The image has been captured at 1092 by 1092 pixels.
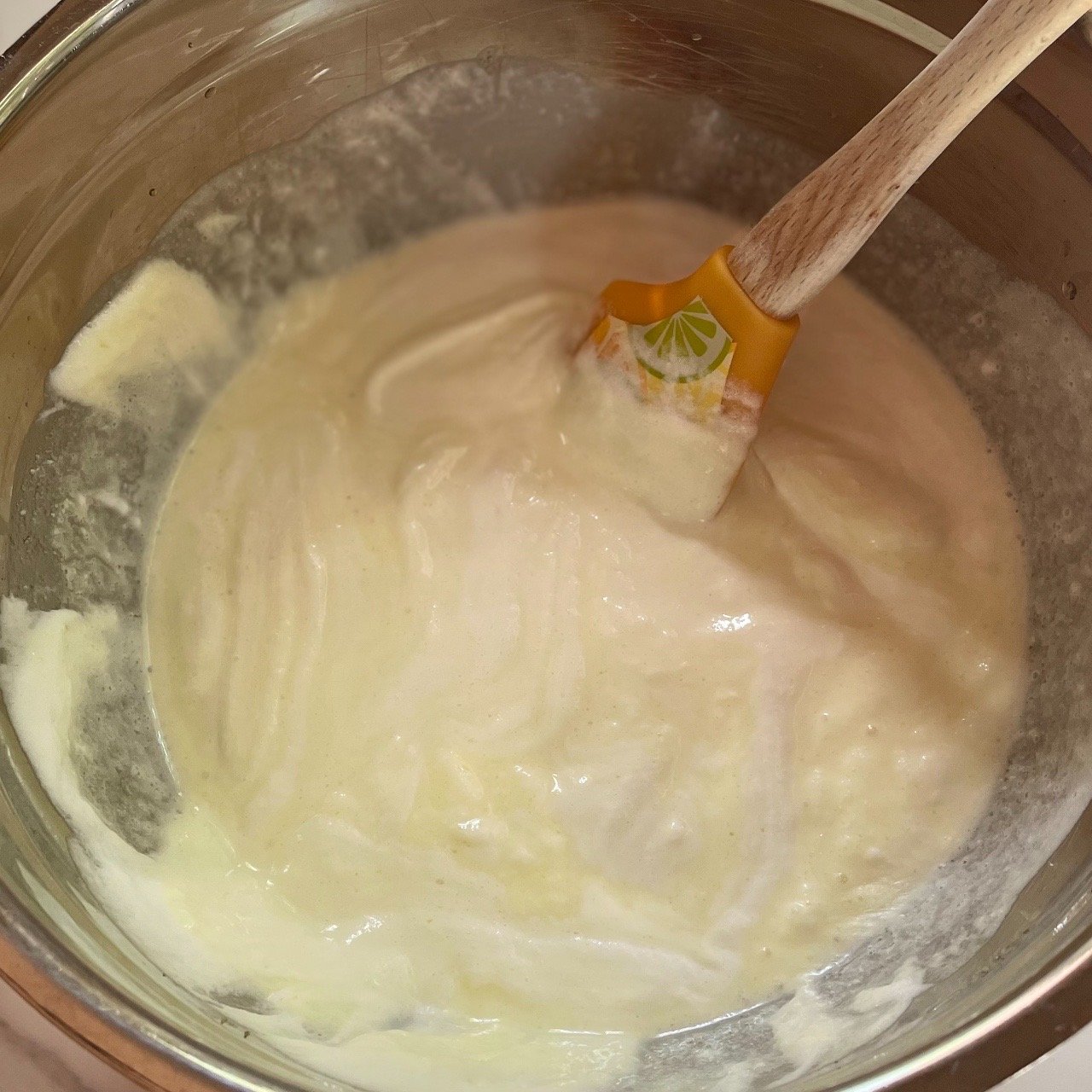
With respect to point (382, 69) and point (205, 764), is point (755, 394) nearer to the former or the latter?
point (382, 69)

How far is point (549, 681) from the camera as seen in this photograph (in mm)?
1188

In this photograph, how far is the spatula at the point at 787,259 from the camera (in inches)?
35.1

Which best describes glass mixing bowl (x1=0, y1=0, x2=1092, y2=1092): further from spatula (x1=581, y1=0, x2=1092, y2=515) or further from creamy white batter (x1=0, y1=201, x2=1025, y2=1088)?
spatula (x1=581, y1=0, x2=1092, y2=515)

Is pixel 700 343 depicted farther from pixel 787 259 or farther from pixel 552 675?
pixel 552 675

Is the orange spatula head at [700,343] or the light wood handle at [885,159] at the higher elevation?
the light wood handle at [885,159]

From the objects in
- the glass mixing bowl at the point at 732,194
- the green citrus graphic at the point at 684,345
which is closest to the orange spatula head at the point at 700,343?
the green citrus graphic at the point at 684,345

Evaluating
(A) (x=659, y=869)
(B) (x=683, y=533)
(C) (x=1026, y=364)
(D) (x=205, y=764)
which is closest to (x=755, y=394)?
(B) (x=683, y=533)

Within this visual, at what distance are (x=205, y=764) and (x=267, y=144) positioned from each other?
0.72 meters

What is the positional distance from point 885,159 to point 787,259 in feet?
0.44

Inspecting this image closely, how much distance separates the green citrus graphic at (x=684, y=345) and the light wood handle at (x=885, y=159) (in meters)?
0.05

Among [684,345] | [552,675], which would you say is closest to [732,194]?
[684,345]

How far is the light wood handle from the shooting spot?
87 cm

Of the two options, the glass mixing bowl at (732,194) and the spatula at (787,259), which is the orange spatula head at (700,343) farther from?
the glass mixing bowl at (732,194)

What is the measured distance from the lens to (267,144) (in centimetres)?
123
